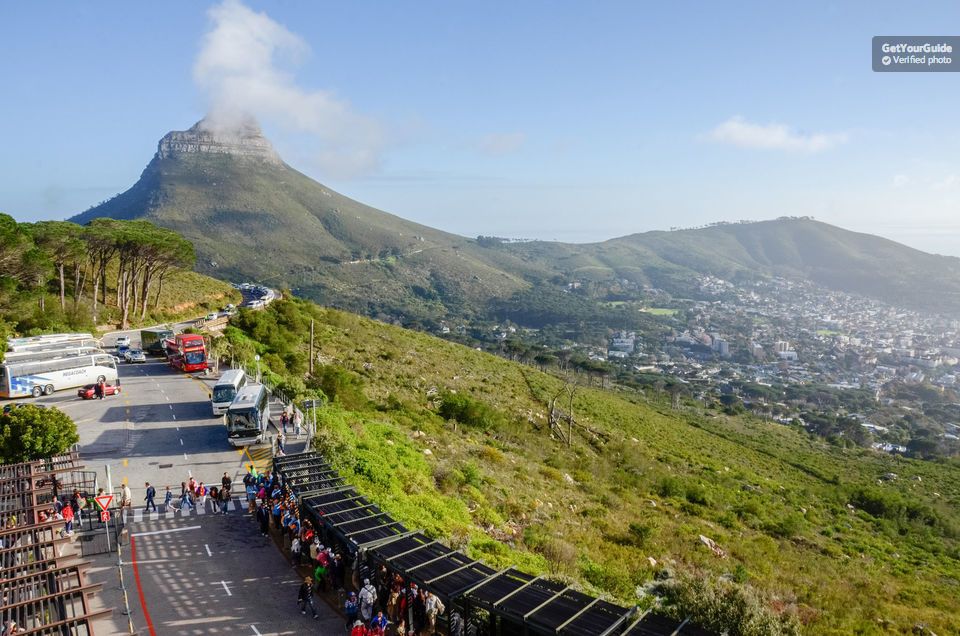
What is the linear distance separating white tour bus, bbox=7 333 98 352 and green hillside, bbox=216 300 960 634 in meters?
8.61

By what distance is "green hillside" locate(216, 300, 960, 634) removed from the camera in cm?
1584

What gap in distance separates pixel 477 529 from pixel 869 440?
94.0m

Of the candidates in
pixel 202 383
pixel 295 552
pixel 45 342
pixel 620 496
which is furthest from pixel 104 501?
pixel 45 342

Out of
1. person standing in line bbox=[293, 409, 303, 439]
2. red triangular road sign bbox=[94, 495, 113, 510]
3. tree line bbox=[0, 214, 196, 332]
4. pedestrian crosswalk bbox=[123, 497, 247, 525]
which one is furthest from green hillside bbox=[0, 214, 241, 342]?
red triangular road sign bbox=[94, 495, 113, 510]

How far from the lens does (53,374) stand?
30250mm

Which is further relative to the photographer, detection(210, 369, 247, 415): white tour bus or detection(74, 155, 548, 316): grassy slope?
detection(74, 155, 548, 316): grassy slope

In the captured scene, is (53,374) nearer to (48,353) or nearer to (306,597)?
(48,353)

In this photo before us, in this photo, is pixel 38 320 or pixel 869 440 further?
pixel 869 440

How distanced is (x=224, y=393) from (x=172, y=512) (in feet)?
30.0

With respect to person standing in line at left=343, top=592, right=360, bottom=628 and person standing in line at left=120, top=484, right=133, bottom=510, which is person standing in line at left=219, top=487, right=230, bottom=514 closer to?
person standing in line at left=120, top=484, right=133, bottom=510

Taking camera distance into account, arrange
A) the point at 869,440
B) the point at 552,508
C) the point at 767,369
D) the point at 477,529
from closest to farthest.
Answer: the point at 477,529 → the point at 552,508 → the point at 869,440 → the point at 767,369

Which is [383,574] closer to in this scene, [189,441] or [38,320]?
[189,441]

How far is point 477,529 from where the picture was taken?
17.4 m

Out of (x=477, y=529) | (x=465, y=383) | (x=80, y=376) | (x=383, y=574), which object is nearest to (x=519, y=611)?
(x=383, y=574)
